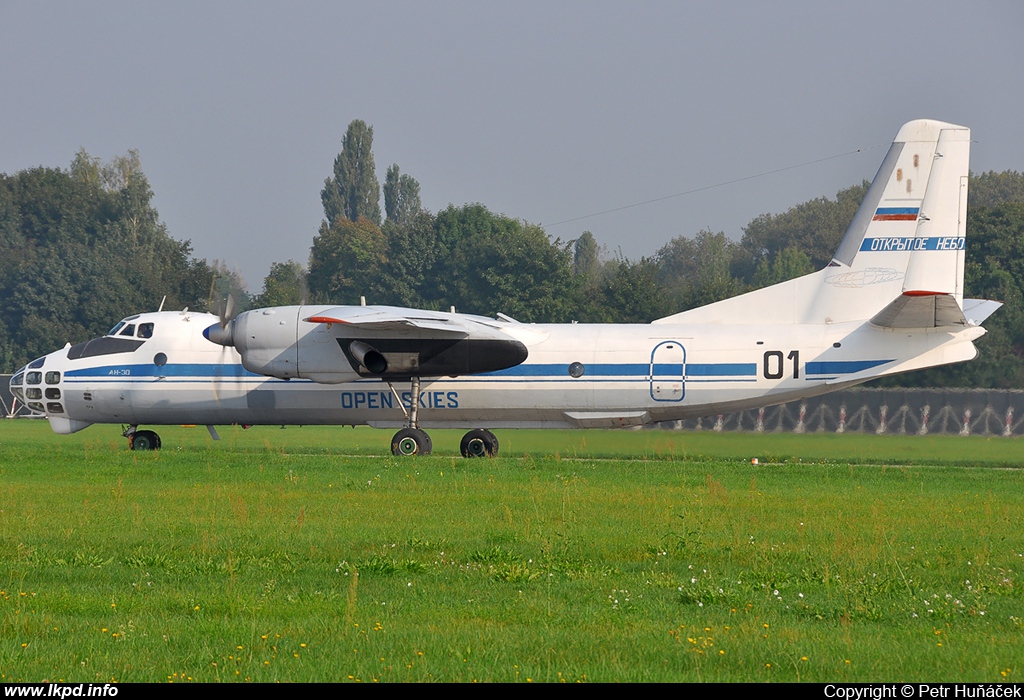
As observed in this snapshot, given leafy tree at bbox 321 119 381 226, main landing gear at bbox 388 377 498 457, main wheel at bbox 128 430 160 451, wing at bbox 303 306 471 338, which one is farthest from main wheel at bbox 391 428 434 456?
leafy tree at bbox 321 119 381 226

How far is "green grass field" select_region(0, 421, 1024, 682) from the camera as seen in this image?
7500 millimetres

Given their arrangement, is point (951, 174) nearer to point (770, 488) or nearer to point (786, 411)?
point (770, 488)

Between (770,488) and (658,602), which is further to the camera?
(770,488)

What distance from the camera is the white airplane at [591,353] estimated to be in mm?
23188

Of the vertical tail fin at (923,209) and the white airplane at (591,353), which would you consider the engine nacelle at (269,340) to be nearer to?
the white airplane at (591,353)

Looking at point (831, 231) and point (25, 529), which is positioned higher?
point (831, 231)

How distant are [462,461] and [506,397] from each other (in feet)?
10.6

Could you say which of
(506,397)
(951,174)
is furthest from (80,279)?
(951,174)

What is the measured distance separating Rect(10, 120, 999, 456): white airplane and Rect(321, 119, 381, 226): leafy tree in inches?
3215

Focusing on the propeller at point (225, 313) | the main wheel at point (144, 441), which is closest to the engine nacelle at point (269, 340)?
the propeller at point (225, 313)

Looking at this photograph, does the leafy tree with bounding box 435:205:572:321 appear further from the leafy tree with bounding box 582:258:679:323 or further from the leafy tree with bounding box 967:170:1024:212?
the leafy tree with bounding box 967:170:1024:212

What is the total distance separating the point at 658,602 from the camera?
952 centimetres

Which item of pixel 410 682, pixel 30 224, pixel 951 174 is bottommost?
pixel 410 682
